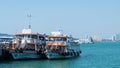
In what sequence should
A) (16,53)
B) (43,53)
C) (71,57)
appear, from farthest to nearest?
(71,57), (43,53), (16,53)

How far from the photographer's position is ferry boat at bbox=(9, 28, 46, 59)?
60.0m

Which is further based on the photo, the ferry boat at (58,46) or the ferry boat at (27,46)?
the ferry boat at (58,46)

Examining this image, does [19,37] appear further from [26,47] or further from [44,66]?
[44,66]

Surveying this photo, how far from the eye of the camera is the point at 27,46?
62.6 m

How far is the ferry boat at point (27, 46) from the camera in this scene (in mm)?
60031

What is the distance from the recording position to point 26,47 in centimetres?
6206

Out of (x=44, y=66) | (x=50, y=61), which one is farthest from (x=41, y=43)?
(x=44, y=66)

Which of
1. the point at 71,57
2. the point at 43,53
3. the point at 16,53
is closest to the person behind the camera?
the point at 16,53

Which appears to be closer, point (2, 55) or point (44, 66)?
point (44, 66)

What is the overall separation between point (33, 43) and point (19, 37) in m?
3.33

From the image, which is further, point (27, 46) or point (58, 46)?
point (58, 46)

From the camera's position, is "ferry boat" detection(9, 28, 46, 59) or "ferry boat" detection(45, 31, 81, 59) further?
"ferry boat" detection(45, 31, 81, 59)

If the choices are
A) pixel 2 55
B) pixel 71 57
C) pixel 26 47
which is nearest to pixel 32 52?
pixel 26 47

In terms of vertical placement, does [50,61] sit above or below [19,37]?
below
